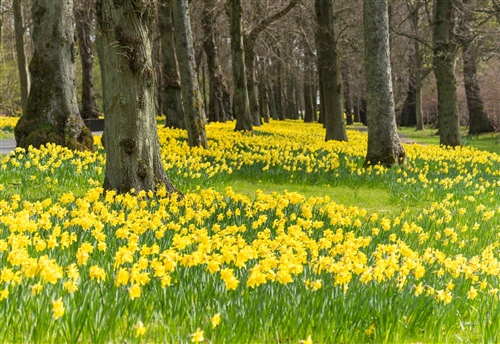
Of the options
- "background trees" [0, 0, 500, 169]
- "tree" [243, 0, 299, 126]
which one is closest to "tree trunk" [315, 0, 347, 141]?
"background trees" [0, 0, 500, 169]

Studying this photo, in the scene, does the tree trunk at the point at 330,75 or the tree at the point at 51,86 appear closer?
the tree at the point at 51,86

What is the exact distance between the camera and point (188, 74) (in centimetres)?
1298

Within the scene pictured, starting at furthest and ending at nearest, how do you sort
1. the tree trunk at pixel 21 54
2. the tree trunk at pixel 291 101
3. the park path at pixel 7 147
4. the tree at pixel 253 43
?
1. the tree trunk at pixel 291 101
2. the tree at pixel 253 43
3. the tree trunk at pixel 21 54
4. the park path at pixel 7 147

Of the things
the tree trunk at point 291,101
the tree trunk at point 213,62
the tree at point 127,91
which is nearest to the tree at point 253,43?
the tree trunk at point 213,62

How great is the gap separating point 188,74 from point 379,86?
4.57m

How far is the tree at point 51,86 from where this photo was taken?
10797 mm

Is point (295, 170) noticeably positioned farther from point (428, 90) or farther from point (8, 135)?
point (428, 90)

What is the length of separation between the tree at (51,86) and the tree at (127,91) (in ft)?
14.3

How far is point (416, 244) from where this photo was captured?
5.20 meters

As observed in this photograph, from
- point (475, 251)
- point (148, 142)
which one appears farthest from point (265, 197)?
point (475, 251)

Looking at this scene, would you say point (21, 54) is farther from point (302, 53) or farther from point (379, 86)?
point (302, 53)

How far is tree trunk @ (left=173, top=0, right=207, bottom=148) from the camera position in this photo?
12.9 m

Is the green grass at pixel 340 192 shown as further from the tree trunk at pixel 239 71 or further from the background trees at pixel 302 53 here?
the tree trunk at pixel 239 71

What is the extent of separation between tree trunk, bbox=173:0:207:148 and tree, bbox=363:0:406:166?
418 centimetres
